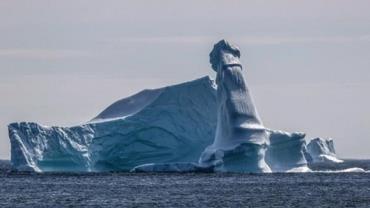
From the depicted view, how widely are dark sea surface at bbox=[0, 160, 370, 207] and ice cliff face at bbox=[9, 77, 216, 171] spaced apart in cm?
121

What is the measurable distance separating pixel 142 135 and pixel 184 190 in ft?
26.9

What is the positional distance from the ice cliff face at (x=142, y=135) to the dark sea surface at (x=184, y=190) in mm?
1207

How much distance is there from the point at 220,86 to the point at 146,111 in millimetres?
4165

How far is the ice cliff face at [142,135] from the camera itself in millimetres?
65500

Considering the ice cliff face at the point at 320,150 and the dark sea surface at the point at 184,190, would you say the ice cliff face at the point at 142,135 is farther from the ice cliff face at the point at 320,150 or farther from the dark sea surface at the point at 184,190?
the ice cliff face at the point at 320,150

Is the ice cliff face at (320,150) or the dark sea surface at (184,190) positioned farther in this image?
the ice cliff face at (320,150)

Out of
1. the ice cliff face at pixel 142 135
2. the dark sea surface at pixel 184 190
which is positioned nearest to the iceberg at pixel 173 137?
the ice cliff face at pixel 142 135

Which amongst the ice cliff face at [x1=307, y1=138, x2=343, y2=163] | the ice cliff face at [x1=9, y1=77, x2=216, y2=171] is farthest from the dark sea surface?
the ice cliff face at [x1=307, y1=138, x2=343, y2=163]

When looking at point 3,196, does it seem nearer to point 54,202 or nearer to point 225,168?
point 54,202

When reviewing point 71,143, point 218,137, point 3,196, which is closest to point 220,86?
point 218,137

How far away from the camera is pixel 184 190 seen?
190 feet

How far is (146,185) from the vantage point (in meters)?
62.7

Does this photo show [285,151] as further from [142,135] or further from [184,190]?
[184,190]

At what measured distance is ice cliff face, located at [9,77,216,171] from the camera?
6550 cm
